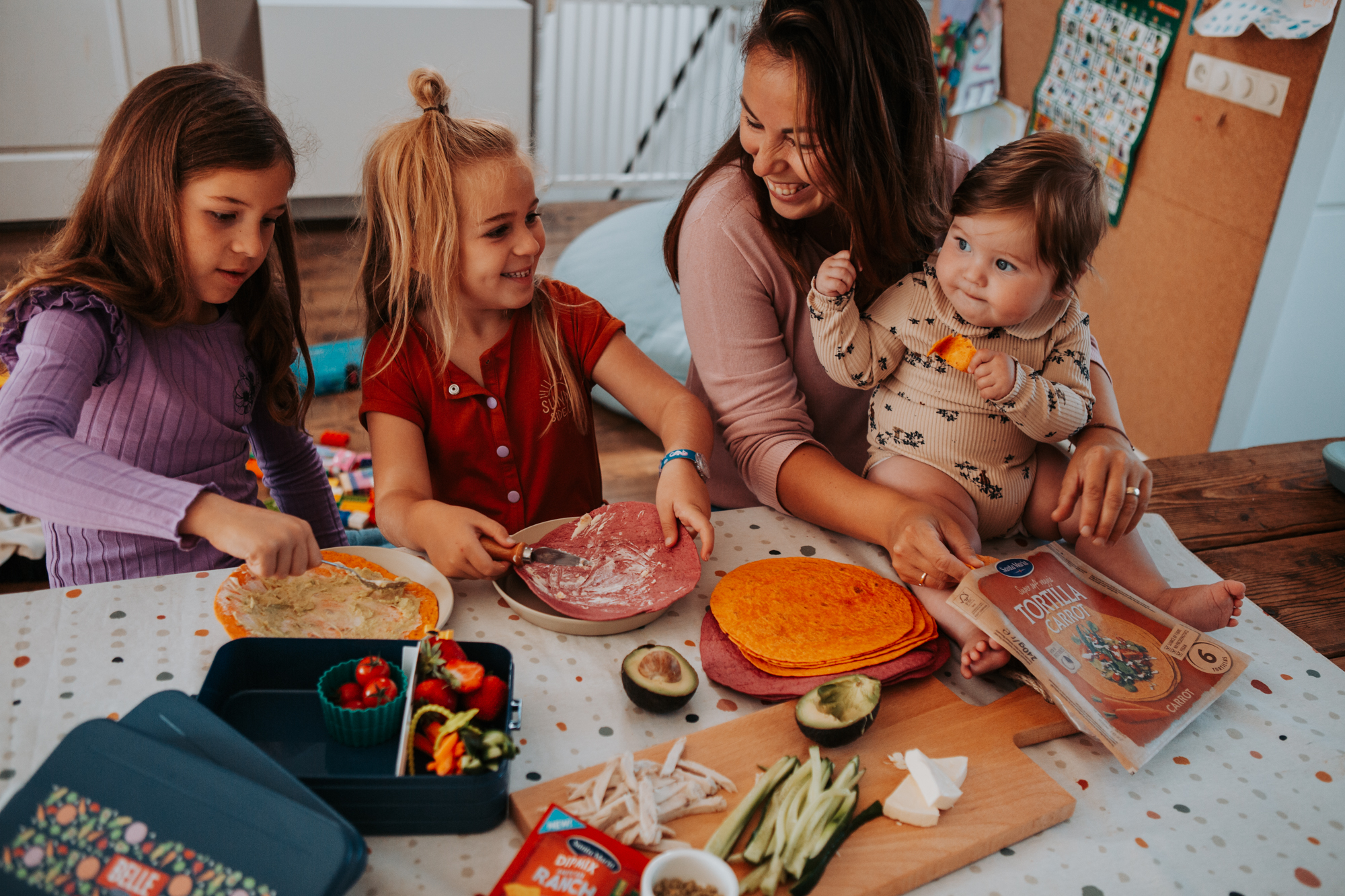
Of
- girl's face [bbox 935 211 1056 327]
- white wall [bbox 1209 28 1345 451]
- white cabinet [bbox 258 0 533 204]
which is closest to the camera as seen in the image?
girl's face [bbox 935 211 1056 327]

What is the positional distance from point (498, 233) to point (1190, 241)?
91.8 inches

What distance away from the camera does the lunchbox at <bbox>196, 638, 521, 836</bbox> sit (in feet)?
2.78

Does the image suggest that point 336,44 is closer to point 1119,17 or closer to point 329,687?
point 1119,17

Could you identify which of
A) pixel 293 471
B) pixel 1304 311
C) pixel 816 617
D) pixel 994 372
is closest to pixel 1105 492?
pixel 994 372

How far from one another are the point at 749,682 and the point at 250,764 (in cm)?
50

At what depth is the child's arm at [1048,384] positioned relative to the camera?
4.12ft

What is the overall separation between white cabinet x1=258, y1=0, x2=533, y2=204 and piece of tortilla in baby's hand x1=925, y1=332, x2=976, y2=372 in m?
3.17

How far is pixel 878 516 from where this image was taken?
1.31 m

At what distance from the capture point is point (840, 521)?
1.35 metres

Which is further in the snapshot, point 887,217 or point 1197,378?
point 1197,378

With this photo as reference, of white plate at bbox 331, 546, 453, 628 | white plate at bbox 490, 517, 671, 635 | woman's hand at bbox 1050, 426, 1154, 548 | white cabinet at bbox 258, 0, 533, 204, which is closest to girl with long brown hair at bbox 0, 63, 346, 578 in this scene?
white plate at bbox 331, 546, 453, 628

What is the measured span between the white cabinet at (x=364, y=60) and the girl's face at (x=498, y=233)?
286 centimetres

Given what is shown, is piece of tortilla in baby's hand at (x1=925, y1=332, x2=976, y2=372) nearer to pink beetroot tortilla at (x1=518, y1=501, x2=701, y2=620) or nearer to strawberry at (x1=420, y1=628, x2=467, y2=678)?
pink beetroot tortilla at (x1=518, y1=501, x2=701, y2=620)

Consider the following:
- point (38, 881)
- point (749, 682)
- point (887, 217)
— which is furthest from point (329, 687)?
point (887, 217)
